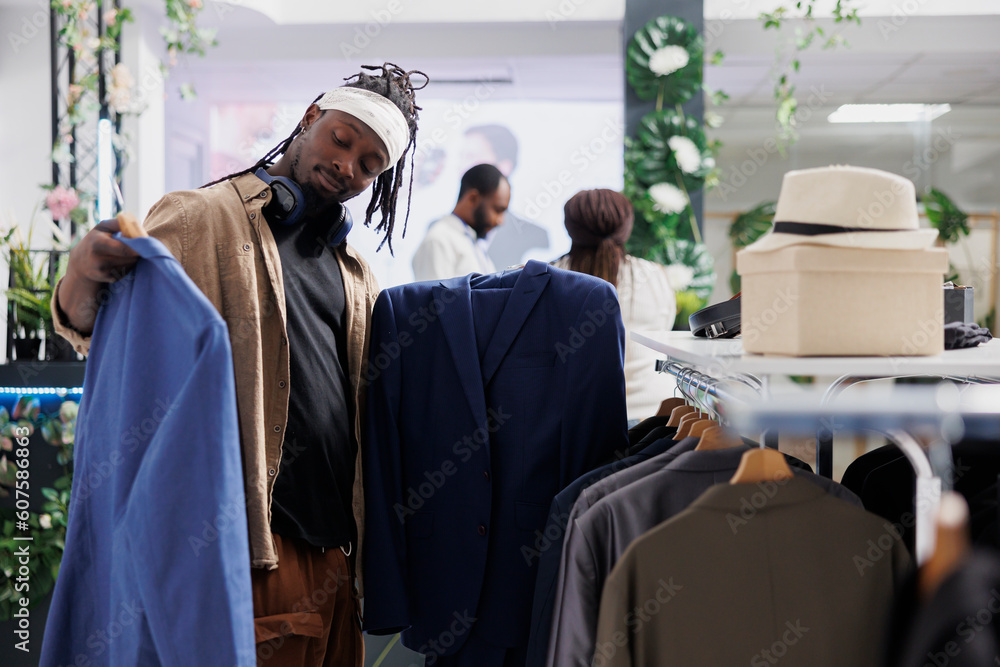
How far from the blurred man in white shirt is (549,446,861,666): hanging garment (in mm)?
2111

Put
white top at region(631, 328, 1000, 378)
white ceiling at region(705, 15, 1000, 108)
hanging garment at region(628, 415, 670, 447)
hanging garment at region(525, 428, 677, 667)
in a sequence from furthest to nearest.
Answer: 1. white ceiling at region(705, 15, 1000, 108)
2. hanging garment at region(628, 415, 670, 447)
3. hanging garment at region(525, 428, 677, 667)
4. white top at region(631, 328, 1000, 378)

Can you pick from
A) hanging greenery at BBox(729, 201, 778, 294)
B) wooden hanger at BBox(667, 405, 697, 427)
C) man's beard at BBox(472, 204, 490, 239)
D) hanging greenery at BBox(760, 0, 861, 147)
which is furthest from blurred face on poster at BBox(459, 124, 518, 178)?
wooden hanger at BBox(667, 405, 697, 427)

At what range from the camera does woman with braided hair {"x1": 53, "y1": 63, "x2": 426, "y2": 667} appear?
1271 mm

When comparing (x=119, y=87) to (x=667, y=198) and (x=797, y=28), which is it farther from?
(x=797, y=28)

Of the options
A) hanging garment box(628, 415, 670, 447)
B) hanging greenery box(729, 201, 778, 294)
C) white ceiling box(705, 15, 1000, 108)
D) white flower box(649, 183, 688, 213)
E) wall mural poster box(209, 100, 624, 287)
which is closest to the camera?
hanging garment box(628, 415, 670, 447)

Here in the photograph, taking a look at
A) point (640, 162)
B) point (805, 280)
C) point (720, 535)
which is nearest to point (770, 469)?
point (720, 535)

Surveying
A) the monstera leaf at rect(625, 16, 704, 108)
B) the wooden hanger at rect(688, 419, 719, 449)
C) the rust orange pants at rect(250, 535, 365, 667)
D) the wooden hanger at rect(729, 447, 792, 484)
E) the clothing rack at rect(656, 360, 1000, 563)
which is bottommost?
the rust orange pants at rect(250, 535, 365, 667)

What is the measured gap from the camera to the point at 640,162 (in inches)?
167

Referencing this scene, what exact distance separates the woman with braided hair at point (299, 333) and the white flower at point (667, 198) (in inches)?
112

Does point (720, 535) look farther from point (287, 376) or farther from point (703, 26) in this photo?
point (703, 26)

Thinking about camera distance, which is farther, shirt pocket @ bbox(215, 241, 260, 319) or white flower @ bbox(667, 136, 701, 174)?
white flower @ bbox(667, 136, 701, 174)

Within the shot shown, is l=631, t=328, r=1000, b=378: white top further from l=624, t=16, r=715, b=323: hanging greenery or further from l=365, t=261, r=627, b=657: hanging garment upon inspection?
l=624, t=16, r=715, b=323: hanging greenery

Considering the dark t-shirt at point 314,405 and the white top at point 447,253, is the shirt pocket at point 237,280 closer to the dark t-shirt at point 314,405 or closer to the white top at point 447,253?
the dark t-shirt at point 314,405

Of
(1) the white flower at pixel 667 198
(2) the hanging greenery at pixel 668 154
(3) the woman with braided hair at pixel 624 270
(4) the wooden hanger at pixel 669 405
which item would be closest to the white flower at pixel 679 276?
(2) the hanging greenery at pixel 668 154
